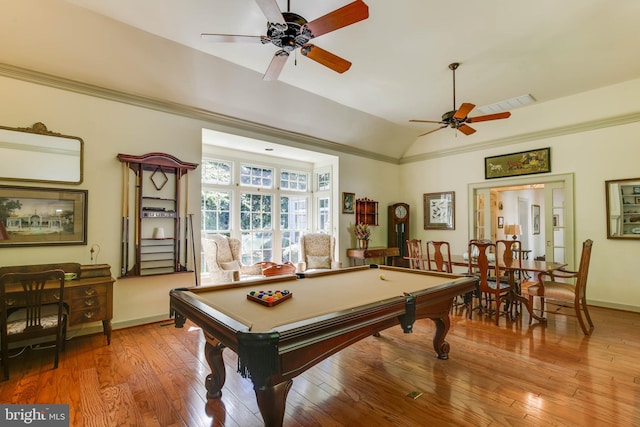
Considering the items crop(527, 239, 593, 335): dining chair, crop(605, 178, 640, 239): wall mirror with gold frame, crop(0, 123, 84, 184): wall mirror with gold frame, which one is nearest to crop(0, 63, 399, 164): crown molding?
crop(0, 123, 84, 184): wall mirror with gold frame

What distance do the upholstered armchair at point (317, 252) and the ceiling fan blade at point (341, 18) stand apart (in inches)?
160

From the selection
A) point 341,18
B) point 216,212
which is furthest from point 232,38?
point 216,212

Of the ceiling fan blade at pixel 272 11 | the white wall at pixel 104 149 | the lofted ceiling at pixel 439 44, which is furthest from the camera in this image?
the white wall at pixel 104 149

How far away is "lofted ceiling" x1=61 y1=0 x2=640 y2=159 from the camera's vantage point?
2.86 metres

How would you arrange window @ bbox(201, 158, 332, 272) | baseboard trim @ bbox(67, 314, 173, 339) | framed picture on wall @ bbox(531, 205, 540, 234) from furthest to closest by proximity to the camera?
framed picture on wall @ bbox(531, 205, 540, 234) → window @ bbox(201, 158, 332, 272) → baseboard trim @ bbox(67, 314, 173, 339)

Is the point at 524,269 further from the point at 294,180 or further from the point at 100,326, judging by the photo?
the point at 100,326

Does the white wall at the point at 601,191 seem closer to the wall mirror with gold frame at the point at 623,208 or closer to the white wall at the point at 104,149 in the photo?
the wall mirror with gold frame at the point at 623,208

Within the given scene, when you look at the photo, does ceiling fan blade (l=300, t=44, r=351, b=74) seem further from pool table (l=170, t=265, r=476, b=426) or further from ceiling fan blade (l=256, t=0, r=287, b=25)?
pool table (l=170, t=265, r=476, b=426)

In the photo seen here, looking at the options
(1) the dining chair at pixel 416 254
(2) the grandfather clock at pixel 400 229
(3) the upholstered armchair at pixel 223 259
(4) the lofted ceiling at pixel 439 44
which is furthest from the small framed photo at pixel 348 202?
(3) the upholstered armchair at pixel 223 259

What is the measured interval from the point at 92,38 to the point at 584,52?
18.7 ft

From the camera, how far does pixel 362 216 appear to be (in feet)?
21.7

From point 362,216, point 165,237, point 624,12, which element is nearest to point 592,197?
point 624,12

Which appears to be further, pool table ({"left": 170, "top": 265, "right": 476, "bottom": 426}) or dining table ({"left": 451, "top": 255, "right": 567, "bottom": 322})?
dining table ({"left": 451, "top": 255, "right": 567, "bottom": 322})

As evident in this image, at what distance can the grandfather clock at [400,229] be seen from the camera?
22.9 ft
